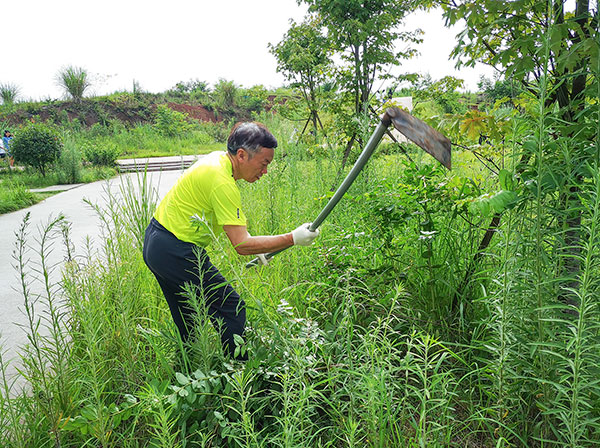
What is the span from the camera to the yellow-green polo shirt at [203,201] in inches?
98.3

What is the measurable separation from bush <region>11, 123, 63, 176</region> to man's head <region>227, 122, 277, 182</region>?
1390 centimetres

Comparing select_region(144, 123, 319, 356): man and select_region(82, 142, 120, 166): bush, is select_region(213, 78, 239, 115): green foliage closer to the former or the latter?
select_region(82, 142, 120, 166): bush

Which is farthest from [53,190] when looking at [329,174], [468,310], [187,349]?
[468,310]

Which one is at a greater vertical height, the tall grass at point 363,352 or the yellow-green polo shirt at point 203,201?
the yellow-green polo shirt at point 203,201

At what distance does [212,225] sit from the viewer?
8.96 ft

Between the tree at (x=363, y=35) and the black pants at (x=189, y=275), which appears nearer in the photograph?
the black pants at (x=189, y=275)

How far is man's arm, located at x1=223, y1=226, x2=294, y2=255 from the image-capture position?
253cm

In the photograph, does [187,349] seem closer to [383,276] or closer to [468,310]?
[383,276]

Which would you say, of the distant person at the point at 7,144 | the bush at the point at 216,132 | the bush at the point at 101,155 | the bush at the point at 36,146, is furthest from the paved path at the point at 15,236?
the bush at the point at 216,132

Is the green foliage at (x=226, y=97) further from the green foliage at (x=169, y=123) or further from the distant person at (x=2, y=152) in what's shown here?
the distant person at (x=2, y=152)

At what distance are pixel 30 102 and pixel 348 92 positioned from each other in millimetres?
32426

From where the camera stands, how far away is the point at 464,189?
7.93 ft

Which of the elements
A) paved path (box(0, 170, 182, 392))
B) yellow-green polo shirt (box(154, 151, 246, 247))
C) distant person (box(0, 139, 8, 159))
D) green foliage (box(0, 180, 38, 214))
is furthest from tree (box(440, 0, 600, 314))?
distant person (box(0, 139, 8, 159))

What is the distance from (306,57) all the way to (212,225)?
17.4 ft
